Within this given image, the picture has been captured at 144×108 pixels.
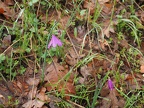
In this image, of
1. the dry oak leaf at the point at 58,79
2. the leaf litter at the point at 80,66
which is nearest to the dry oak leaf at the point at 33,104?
the leaf litter at the point at 80,66

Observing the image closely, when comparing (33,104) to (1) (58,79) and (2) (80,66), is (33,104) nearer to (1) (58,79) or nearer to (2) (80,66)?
(1) (58,79)

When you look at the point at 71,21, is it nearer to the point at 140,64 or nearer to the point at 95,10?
the point at 95,10

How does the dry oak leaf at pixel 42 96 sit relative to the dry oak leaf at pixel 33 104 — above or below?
above

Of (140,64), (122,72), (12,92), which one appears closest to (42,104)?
(12,92)

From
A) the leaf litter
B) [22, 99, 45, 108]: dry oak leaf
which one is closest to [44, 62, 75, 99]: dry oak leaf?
the leaf litter

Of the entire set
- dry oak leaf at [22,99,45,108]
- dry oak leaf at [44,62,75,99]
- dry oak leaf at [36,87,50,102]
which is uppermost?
dry oak leaf at [44,62,75,99]

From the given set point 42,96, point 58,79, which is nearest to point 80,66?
point 58,79

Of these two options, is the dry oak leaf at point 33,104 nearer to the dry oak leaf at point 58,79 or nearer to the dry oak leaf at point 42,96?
the dry oak leaf at point 42,96

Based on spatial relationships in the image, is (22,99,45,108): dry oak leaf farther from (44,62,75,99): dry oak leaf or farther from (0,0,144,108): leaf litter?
(44,62,75,99): dry oak leaf
